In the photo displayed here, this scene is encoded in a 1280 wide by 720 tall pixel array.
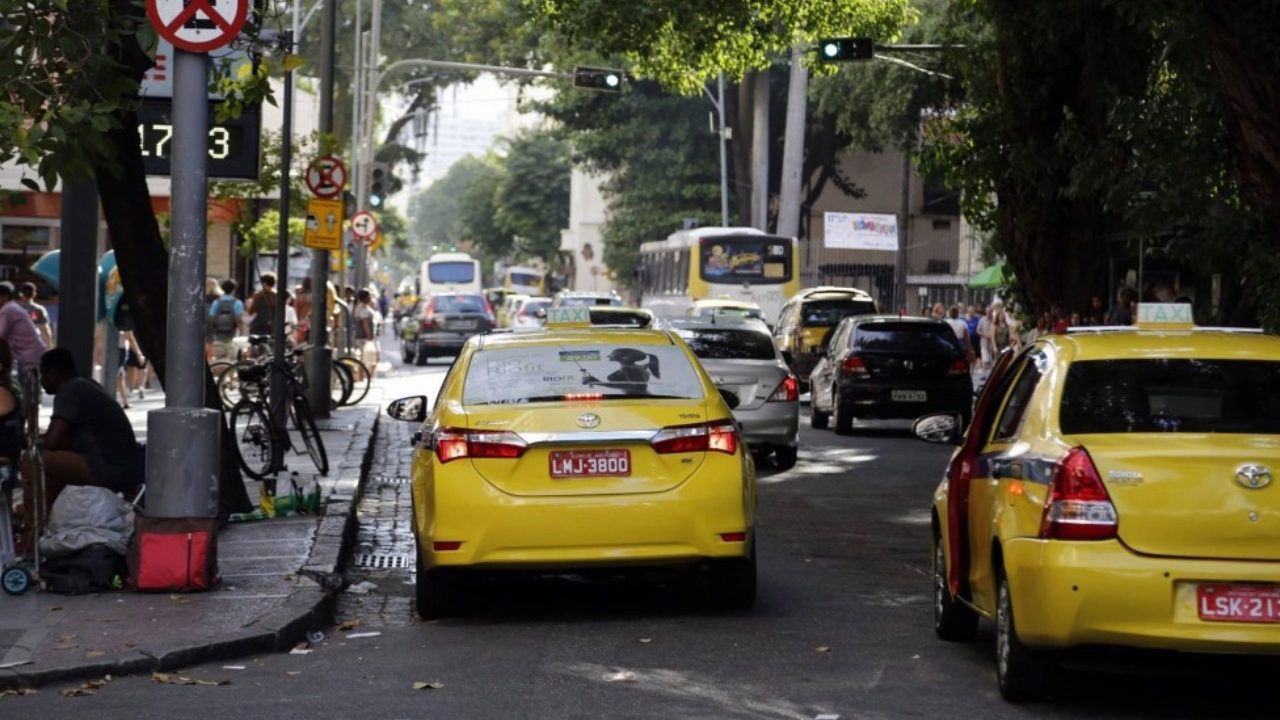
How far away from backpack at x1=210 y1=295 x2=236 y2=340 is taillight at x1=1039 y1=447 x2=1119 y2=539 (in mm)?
21823

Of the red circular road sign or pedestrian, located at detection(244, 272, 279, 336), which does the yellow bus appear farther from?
the red circular road sign

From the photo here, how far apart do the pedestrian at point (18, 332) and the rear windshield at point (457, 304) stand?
2873cm

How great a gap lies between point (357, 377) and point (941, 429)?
22.4 meters

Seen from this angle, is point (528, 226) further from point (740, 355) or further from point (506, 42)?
point (740, 355)

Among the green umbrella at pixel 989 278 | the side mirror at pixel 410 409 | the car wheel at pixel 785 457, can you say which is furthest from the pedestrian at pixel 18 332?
the green umbrella at pixel 989 278

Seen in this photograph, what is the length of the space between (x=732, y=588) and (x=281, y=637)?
2262 millimetres

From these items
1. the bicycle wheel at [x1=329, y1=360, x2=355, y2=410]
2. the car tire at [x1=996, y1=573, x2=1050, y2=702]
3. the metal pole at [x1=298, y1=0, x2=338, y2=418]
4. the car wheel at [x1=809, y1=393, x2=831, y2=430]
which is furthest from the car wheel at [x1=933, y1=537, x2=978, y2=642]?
the bicycle wheel at [x1=329, y1=360, x2=355, y2=410]

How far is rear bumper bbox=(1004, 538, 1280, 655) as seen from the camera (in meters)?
→ 7.46

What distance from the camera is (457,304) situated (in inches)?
1978

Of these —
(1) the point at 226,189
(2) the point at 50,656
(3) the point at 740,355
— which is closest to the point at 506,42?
(1) the point at 226,189

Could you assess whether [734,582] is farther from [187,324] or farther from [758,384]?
[758,384]

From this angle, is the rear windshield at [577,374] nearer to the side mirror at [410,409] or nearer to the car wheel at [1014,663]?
the side mirror at [410,409]

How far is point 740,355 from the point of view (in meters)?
21.4

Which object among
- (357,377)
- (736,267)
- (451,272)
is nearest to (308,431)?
(357,377)
